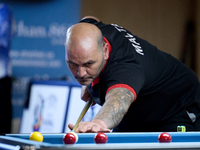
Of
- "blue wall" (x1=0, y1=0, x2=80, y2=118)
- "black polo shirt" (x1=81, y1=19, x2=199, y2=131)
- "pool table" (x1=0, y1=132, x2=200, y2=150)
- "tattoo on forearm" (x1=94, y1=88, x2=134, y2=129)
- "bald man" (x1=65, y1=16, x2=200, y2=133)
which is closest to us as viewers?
"pool table" (x1=0, y1=132, x2=200, y2=150)

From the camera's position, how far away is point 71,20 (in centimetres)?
516

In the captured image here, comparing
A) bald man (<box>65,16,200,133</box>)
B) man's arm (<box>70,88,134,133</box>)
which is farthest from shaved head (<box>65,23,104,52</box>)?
man's arm (<box>70,88,134,133</box>)

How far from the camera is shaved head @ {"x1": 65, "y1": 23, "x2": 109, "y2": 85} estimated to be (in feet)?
5.41

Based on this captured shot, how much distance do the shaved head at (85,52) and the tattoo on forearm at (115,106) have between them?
0.64ft

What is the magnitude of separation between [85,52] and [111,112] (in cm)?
38

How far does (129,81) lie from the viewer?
1618 mm

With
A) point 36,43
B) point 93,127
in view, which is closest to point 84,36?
Answer: point 93,127

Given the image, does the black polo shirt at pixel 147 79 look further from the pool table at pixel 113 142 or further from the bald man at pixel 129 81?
the pool table at pixel 113 142

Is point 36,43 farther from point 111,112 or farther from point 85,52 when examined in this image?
point 111,112

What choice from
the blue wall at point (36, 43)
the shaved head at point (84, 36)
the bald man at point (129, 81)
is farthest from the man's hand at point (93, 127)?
the blue wall at point (36, 43)

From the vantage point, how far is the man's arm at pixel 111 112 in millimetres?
1330

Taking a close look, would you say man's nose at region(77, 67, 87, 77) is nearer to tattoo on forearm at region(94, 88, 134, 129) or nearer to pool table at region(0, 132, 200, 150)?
tattoo on forearm at region(94, 88, 134, 129)

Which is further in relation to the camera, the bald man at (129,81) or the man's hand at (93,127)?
the bald man at (129,81)

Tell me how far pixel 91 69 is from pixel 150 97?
56 centimetres
